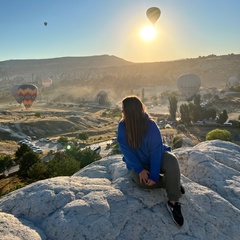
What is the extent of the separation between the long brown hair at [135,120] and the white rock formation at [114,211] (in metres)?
1.02

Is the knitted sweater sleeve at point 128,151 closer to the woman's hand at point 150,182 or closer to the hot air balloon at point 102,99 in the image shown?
the woman's hand at point 150,182

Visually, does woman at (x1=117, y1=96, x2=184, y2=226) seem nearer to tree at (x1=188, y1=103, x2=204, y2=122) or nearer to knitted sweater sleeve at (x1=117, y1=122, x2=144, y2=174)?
knitted sweater sleeve at (x1=117, y1=122, x2=144, y2=174)

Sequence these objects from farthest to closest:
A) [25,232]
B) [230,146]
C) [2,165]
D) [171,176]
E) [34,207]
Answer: [2,165] < [230,146] < [171,176] < [34,207] < [25,232]

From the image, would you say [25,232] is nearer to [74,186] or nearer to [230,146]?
[74,186]

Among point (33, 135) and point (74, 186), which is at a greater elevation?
point (74, 186)

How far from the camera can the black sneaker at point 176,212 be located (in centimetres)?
546

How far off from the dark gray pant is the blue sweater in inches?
5.2

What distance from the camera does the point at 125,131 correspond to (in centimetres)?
602

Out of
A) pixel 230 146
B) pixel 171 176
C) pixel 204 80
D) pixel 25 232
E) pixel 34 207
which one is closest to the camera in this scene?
pixel 25 232

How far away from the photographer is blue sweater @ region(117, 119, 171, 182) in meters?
5.81

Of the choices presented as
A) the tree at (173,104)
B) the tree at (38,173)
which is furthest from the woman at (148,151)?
the tree at (173,104)

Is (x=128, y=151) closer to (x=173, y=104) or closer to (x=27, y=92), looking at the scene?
(x=173, y=104)

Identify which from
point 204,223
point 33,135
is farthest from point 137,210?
point 33,135

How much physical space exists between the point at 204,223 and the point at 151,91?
160 meters
